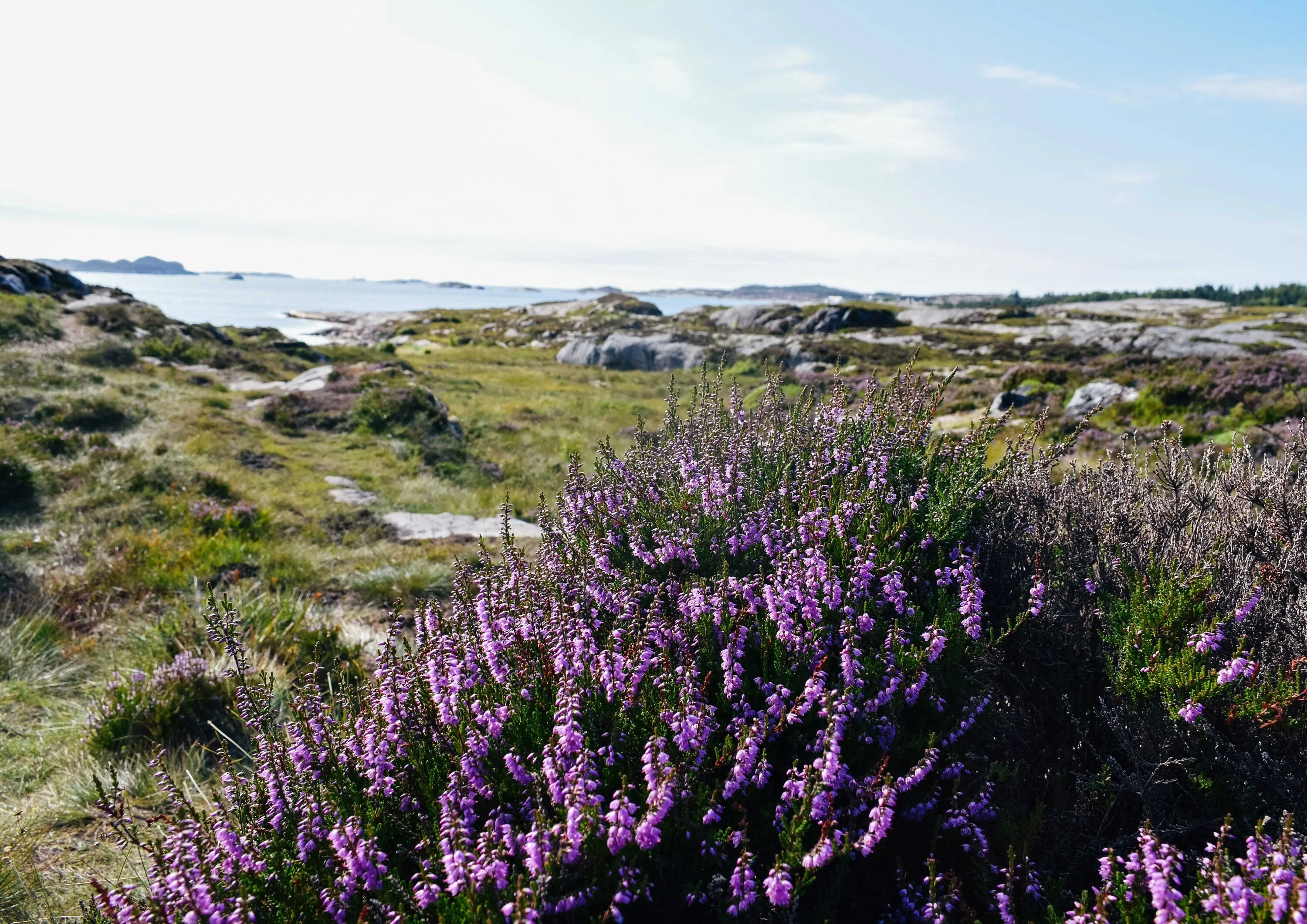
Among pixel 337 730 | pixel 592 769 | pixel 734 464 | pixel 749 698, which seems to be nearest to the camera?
pixel 592 769

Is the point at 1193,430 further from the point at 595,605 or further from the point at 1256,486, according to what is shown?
the point at 595,605

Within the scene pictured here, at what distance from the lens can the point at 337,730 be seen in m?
3.74

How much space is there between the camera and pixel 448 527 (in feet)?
34.4

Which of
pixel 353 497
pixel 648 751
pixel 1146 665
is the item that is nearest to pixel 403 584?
pixel 353 497

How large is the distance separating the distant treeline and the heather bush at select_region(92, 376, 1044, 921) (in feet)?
383

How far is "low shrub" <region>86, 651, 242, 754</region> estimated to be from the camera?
4926 mm

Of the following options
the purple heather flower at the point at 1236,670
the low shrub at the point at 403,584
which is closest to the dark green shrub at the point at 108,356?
the low shrub at the point at 403,584

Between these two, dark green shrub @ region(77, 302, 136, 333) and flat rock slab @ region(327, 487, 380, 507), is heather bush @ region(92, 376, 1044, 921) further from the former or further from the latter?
dark green shrub @ region(77, 302, 136, 333)

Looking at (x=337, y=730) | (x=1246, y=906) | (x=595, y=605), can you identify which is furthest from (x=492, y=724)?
(x=1246, y=906)

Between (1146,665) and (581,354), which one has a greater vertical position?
(581,354)

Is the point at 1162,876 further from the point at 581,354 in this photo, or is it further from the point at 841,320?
the point at 841,320

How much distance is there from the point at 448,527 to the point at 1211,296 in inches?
6066

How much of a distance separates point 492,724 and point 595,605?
1020 mm

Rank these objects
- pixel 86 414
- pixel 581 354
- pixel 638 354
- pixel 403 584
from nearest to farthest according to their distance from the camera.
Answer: pixel 403 584
pixel 86 414
pixel 638 354
pixel 581 354
